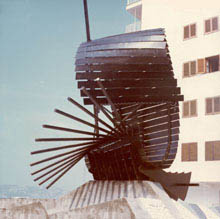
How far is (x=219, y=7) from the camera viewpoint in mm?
22172

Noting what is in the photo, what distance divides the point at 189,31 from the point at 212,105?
4.25m

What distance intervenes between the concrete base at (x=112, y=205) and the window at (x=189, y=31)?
1048cm

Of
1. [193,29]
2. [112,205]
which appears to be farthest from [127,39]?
[193,29]

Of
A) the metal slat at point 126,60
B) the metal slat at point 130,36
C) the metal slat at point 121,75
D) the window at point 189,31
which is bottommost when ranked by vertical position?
the metal slat at point 121,75

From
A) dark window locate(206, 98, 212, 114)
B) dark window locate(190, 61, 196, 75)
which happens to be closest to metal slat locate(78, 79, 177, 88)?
dark window locate(206, 98, 212, 114)

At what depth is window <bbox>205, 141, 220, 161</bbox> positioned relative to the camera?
67.0ft

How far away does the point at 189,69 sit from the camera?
22.8 metres

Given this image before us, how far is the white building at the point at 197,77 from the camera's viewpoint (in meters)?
20.9

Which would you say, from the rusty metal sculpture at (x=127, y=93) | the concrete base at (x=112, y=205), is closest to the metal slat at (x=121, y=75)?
the rusty metal sculpture at (x=127, y=93)

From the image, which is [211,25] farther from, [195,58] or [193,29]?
[195,58]

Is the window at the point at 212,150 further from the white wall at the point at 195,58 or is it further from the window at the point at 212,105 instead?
the window at the point at 212,105

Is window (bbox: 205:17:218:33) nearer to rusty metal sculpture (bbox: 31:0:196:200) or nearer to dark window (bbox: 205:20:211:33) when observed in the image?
dark window (bbox: 205:20:211:33)

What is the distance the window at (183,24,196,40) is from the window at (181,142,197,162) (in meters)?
5.48

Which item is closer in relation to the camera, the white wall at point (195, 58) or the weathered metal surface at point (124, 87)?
the weathered metal surface at point (124, 87)
